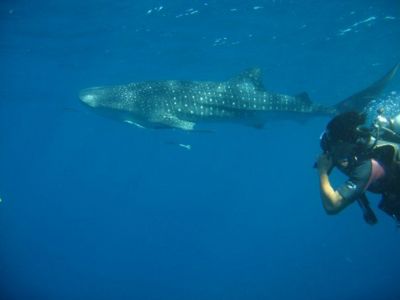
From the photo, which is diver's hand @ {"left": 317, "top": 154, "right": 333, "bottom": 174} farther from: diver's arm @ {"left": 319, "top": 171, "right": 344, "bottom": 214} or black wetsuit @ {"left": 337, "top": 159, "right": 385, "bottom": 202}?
black wetsuit @ {"left": 337, "top": 159, "right": 385, "bottom": 202}

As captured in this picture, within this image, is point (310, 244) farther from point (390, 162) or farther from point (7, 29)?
point (390, 162)

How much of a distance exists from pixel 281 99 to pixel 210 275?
20223 mm

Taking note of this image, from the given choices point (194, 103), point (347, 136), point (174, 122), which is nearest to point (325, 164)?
point (347, 136)

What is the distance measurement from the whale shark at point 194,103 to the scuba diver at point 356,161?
7631 mm

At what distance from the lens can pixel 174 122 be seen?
12398 millimetres

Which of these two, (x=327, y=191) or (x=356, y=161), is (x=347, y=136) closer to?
(x=356, y=161)

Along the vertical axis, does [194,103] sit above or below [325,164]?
below

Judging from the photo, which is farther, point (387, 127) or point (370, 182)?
point (387, 127)

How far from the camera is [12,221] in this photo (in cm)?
4575

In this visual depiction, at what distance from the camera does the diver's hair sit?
462 cm

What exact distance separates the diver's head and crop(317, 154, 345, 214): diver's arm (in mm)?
171

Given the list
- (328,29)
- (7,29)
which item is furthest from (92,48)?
(328,29)

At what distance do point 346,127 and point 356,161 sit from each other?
1.52 ft

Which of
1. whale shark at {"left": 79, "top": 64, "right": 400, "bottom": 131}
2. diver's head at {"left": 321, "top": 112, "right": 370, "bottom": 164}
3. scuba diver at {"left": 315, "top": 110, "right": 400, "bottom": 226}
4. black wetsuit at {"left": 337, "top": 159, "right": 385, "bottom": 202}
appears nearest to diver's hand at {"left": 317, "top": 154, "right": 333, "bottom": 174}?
scuba diver at {"left": 315, "top": 110, "right": 400, "bottom": 226}
